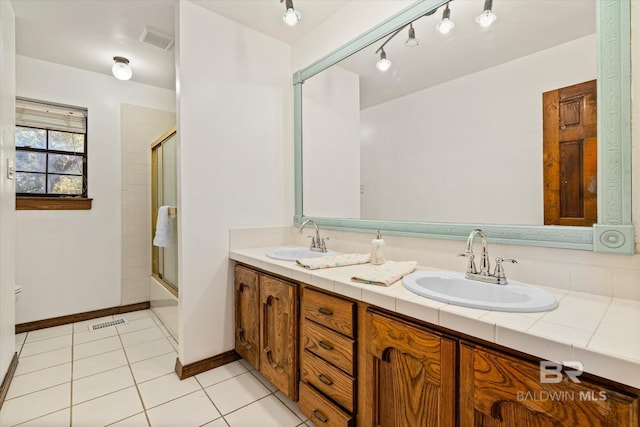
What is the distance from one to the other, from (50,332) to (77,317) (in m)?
0.24

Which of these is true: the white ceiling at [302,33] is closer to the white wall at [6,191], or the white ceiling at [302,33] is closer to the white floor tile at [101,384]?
the white wall at [6,191]

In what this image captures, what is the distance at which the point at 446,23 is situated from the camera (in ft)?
4.91

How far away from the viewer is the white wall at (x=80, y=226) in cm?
260

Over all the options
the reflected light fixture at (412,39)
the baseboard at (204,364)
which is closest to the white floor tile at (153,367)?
the baseboard at (204,364)

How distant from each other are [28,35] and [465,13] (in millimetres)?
3137

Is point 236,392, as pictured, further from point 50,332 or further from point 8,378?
point 50,332

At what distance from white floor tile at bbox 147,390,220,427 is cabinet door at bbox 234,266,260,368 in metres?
0.34

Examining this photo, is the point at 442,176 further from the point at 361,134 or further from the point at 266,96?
the point at 266,96

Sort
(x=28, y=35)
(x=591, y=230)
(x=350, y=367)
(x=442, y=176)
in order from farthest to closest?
1. (x=28, y=35)
2. (x=442, y=176)
3. (x=350, y=367)
4. (x=591, y=230)

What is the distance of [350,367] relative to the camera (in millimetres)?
1217

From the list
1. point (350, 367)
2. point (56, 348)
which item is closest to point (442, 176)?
point (350, 367)

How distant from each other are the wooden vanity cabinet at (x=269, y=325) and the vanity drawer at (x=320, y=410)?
92 millimetres

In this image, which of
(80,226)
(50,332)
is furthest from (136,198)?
(50,332)

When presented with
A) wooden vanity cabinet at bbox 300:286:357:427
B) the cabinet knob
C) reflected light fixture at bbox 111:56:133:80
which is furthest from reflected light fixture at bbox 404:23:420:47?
reflected light fixture at bbox 111:56:133:80
